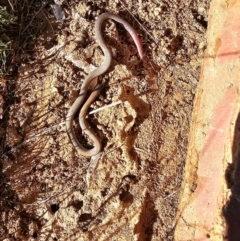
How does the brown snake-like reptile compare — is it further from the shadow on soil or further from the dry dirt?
the shadow on soil

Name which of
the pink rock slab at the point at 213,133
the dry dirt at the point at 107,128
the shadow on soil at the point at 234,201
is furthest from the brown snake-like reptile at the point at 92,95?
the shadow on soil at the point at 234,201

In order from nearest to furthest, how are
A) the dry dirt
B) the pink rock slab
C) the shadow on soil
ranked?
1. the shadow on soil
2. the pink rock slab
3. the dry dirt

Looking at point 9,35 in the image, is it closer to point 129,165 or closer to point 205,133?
point 129,165

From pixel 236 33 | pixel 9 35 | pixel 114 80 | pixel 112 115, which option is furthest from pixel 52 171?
pixel 236 33

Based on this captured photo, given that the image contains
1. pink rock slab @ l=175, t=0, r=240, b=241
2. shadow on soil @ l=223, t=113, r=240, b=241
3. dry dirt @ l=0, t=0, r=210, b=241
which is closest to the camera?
shadow on soil @ l=223, t=113, r=240, b=241

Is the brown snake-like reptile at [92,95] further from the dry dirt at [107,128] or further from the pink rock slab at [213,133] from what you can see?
the pink rock slab at [213,133]

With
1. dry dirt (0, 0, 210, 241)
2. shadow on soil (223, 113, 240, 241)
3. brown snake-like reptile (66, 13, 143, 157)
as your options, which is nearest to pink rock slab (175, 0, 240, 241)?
shadow on soil (223, 113, 240, 241)

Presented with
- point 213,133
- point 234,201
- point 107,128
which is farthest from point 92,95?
point 234,201

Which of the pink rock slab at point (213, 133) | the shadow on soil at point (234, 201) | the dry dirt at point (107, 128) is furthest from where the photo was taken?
the dry dirt at point (107, 128)
